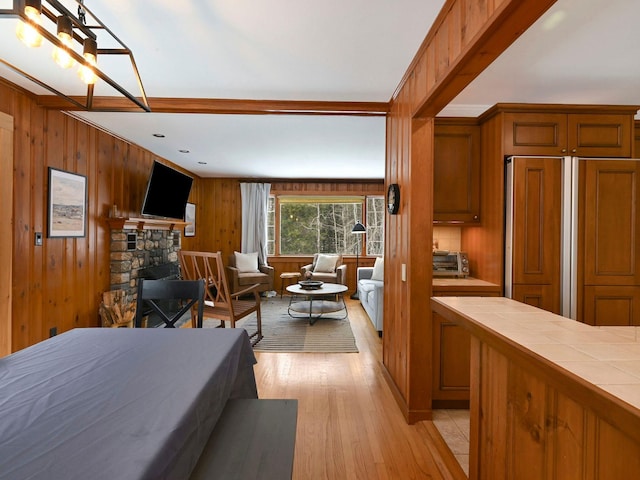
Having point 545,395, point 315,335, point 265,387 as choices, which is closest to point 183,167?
point 315,335

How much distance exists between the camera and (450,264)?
9.39 feet

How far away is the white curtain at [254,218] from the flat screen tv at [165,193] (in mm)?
1611

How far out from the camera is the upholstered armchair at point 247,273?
592cm

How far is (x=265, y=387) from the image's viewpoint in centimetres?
273

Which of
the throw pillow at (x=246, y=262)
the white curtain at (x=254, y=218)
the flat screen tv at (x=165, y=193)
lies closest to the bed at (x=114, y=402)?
the flat screen tv at (x=165, y=193)

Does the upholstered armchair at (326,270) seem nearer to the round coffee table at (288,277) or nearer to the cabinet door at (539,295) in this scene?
the round coffee table at (288,277)

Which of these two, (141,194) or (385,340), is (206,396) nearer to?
(385,340)

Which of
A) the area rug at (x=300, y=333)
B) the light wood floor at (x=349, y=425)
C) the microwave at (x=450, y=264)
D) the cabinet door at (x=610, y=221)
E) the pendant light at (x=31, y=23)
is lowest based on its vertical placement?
the light wood floor at (x=349, y=425)

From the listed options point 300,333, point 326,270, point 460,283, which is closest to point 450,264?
point 460,283

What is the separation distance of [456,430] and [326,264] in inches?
166

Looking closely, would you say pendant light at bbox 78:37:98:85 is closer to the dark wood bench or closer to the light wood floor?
the dark wood bench

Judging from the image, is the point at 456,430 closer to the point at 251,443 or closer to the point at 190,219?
the point at 251,443

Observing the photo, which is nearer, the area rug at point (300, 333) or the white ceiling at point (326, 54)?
the white ceiling at point (326, 54)

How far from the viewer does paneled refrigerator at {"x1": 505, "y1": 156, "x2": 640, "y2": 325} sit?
2.38m
